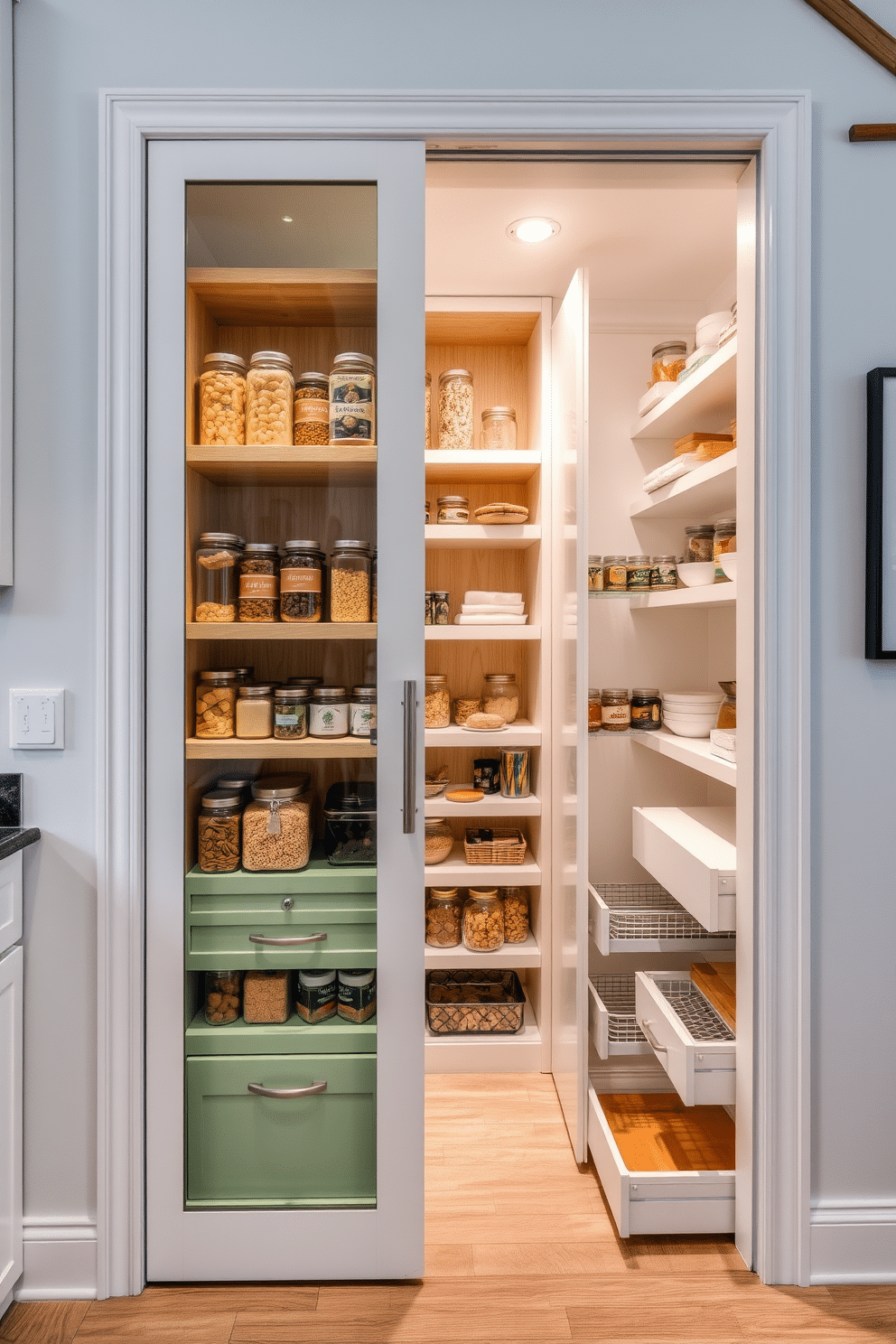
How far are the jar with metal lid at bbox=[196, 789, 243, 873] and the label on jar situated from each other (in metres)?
0.43

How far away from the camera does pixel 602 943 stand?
192 centimetres

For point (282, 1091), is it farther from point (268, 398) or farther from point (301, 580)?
point (268, 398)

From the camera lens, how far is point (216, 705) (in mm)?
1528

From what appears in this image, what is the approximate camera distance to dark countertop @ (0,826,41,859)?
1.35 meters

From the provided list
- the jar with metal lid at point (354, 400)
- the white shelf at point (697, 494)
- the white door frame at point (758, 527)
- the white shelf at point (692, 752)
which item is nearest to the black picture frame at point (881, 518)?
the white door frame at point (758, 527)

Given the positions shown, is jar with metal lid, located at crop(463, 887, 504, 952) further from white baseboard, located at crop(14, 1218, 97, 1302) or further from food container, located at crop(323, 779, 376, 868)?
white baseboard, located at crop(14, 1218, 97, 1302)

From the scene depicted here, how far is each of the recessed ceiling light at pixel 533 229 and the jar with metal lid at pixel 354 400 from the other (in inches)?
29.9

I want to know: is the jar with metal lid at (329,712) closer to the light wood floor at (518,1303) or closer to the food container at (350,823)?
the food container at (350,823)

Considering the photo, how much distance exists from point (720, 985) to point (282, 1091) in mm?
1046

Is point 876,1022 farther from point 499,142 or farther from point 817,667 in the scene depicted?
point 499,142

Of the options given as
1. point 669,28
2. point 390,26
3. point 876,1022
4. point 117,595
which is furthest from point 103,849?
point 669,28

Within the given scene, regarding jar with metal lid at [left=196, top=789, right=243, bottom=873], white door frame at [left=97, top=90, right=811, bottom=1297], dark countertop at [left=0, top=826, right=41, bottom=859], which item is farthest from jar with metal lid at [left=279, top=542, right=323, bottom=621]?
dark countertop at [left=0, top=826, right=41, bottom=859]

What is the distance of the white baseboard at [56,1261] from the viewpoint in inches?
57.2

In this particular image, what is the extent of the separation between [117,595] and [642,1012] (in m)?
1.55
